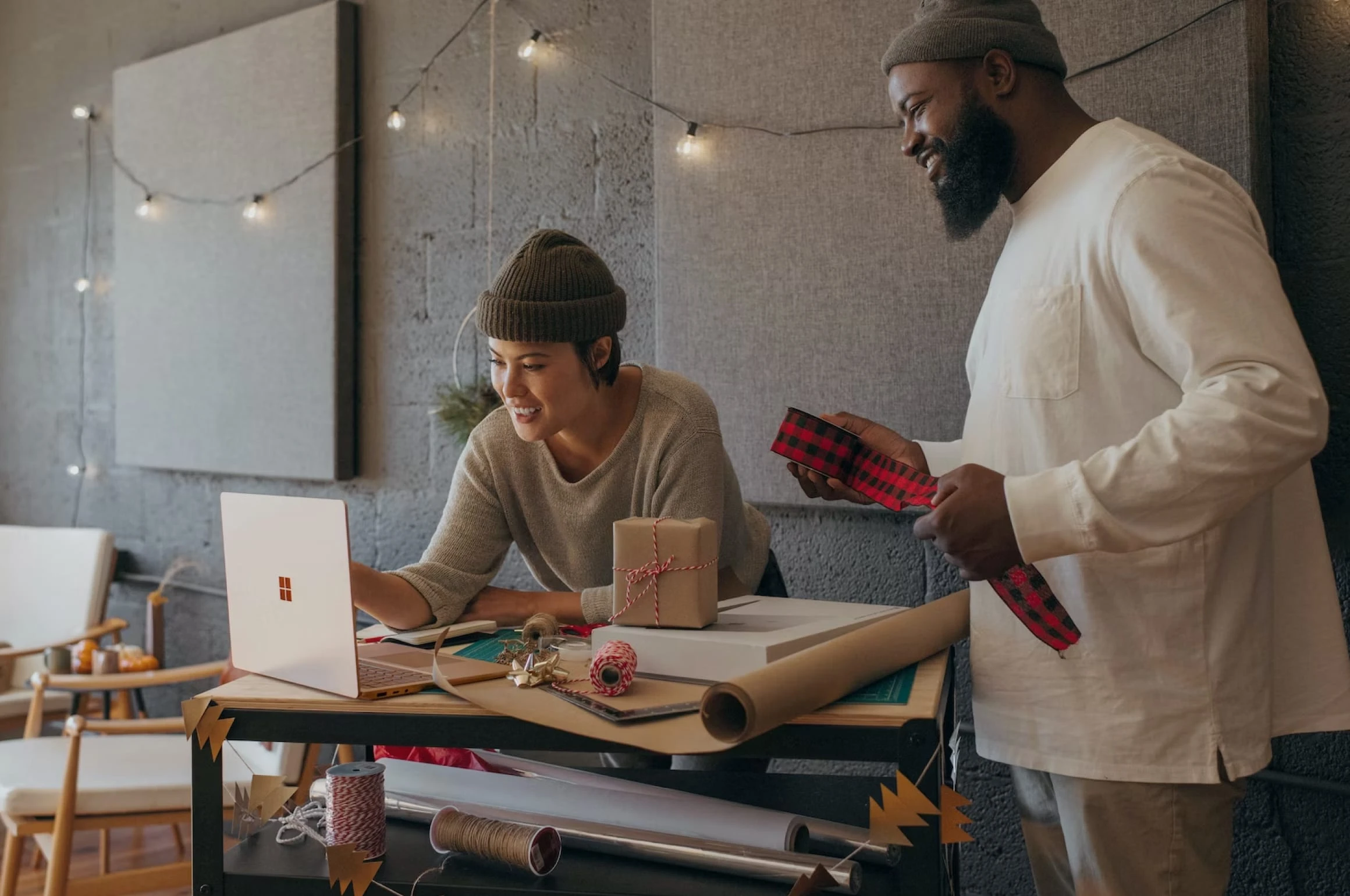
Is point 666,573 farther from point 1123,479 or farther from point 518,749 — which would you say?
point 1123,479

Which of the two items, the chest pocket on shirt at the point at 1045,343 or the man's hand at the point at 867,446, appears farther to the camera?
the man's hand at the point at 867,446

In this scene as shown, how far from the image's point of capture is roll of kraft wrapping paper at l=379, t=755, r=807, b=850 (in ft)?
4.18

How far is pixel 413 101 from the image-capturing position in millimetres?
3361

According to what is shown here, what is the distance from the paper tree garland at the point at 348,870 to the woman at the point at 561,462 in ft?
1.38

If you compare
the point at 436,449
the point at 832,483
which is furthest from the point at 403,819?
the point at 436,449

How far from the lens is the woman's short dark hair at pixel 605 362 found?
178 cm

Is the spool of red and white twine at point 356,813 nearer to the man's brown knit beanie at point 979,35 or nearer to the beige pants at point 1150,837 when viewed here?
the beige pants at point 1150,837

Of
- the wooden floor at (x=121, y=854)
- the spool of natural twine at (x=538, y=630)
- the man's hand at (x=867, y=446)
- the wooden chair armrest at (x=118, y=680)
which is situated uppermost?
the man's hand at (x=867, y=446)

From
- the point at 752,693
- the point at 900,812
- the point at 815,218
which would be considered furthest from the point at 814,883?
the point at 815,218

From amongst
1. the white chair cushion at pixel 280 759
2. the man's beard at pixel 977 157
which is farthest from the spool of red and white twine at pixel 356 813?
the white chair cushion at pixel 280 759


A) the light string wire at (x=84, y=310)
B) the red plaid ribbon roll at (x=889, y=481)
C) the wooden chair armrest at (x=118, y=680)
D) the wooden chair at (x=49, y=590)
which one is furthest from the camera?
the light string wire at (x=84, y=310)

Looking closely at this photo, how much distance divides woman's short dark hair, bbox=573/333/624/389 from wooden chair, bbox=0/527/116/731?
234cm

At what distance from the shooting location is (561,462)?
6.22 feet

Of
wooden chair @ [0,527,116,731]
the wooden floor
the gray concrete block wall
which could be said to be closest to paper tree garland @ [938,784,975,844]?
the gray concrete block wall
